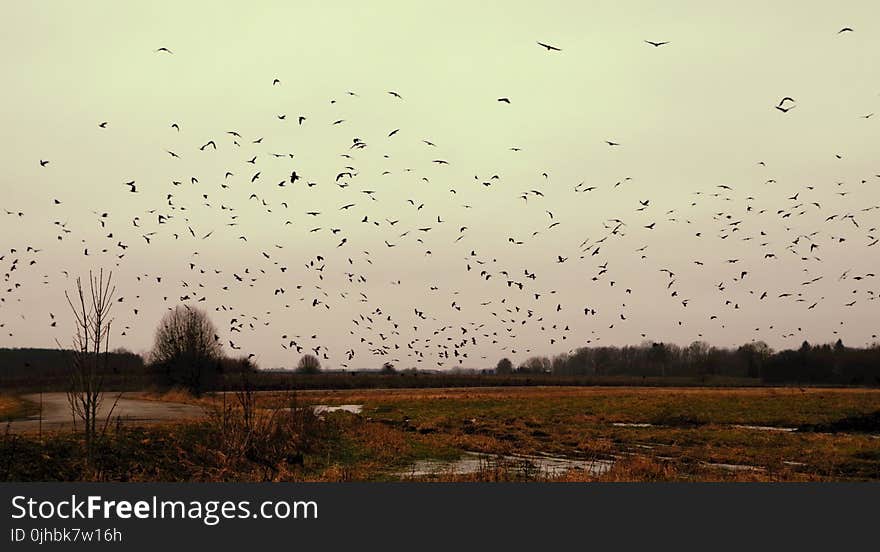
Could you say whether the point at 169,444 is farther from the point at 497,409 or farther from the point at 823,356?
the point at 823,356

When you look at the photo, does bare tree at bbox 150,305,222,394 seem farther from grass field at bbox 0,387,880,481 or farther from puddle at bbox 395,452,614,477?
puddle at bbox 395,452,614,477

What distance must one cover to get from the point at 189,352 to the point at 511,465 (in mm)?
54753

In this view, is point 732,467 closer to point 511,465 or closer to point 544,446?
point 511,465

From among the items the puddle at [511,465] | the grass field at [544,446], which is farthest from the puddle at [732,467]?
the puddle at [511,465]

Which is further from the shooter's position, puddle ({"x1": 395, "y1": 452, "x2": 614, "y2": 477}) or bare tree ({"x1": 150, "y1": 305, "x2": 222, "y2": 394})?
bare tree ({"x1": 150, "y1": 305, "x2": 222, "y2": 394})

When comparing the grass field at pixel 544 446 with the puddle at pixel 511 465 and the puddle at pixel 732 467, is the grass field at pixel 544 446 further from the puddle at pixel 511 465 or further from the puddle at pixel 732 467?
the puddle at pixel 511 465

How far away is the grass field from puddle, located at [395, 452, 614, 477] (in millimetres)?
151

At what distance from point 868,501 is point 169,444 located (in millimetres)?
18225

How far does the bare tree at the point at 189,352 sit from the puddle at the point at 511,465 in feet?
150

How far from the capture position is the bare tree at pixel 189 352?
71.6 meters

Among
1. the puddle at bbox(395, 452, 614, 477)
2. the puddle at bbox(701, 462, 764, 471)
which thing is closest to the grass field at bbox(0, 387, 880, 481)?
the puddle at bbox(701, 462, 764, 471)

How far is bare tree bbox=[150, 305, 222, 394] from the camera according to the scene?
7162 centimetres

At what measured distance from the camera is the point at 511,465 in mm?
24812

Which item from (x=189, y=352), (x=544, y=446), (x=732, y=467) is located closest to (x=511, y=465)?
(x=732, y=467)
